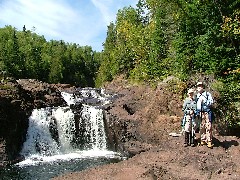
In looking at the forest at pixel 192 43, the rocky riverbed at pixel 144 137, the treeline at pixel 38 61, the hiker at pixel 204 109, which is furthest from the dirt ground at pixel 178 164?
the treeline at pixel 38 61

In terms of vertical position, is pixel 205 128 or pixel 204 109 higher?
pixel 204 109

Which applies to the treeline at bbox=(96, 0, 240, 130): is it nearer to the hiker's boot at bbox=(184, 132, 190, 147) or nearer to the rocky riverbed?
the rocky riverbed

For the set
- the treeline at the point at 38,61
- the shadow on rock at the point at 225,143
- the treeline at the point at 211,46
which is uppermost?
the treeline at the point at 38,61

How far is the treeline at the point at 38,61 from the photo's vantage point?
236 feet

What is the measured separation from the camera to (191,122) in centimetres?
1280

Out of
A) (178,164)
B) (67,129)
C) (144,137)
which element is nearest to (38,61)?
(67,129)

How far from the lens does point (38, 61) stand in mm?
85625

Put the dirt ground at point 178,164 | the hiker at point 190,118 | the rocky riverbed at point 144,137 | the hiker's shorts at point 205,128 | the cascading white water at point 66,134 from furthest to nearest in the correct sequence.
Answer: the cascading white water at point 66,134, the hiker at point 190,118, the hiker's shorts at point 205,128, the rocky riverbed at point 144,137, the dirt ground at point 178,164

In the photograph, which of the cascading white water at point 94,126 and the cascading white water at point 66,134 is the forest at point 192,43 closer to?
the cascading white water at point 94,126

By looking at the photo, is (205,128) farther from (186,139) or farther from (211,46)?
(211,46)

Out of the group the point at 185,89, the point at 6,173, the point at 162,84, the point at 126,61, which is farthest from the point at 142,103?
the point at 126,61

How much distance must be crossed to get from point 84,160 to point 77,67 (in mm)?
98827

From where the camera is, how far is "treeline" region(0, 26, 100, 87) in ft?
236

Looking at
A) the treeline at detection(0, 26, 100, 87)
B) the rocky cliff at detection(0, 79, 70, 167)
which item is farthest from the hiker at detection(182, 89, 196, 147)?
the treeline at detection(0, 26, 100, 87)
